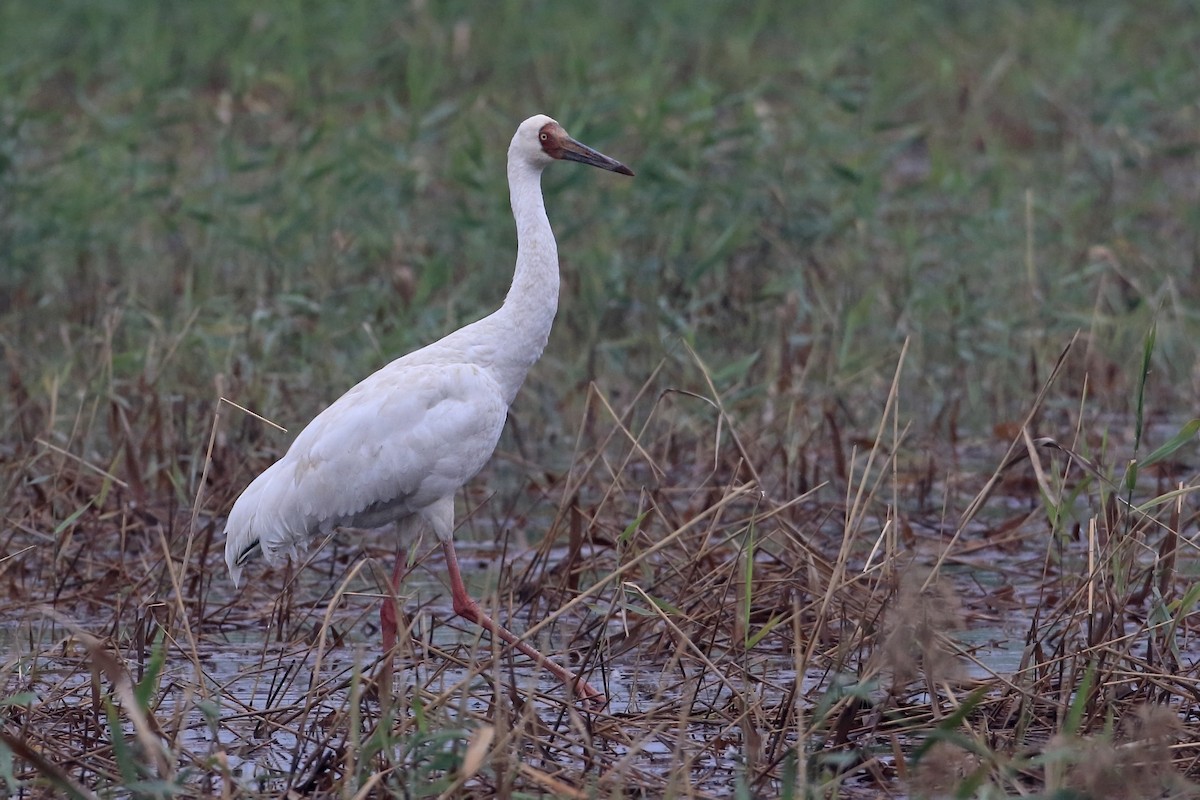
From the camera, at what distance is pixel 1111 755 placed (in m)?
3.41

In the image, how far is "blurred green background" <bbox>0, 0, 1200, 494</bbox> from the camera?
295 inches

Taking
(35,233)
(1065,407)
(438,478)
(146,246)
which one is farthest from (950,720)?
(146,246)

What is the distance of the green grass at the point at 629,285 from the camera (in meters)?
6.88

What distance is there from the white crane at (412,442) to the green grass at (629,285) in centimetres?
45

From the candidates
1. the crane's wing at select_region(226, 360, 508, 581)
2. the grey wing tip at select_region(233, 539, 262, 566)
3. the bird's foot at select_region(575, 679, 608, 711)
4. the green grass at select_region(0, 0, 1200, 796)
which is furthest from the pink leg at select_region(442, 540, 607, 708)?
the grey wing tip at select_region(233, 539, 262, 566)

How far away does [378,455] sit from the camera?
5.37m

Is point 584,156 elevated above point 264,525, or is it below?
above

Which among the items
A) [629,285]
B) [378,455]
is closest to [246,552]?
[378,455]

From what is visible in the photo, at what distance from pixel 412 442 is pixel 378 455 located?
110 millimetres

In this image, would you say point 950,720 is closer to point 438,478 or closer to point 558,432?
point 438,478

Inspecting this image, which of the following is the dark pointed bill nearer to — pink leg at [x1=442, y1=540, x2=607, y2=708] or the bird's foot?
pink leg at [x1=442, y1=540, x2=607, y2=708]

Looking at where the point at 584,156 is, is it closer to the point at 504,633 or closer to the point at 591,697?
the point at 504,633

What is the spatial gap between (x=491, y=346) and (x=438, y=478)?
417mm

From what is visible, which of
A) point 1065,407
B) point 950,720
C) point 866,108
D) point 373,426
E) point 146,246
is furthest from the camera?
point 866,108
